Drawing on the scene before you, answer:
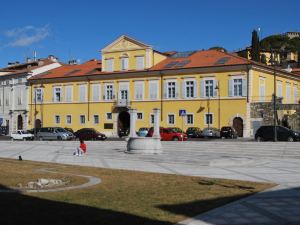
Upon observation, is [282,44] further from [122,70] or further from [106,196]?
[106,196]

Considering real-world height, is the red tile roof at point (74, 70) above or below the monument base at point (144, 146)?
above

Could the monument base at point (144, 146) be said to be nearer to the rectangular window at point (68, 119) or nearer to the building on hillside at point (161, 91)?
the building on hillside at point (161, 91)

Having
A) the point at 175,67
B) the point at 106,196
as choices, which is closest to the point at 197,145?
the point at 106,196

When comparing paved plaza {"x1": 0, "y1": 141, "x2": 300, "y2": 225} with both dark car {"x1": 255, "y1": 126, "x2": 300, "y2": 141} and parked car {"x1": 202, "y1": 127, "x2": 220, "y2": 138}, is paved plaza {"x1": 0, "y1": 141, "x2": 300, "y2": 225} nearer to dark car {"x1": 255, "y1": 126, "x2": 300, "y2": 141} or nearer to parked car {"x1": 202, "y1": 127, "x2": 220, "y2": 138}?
dark car {"x1": 255, "y1": 126, "x2": 300, "y2": 141}

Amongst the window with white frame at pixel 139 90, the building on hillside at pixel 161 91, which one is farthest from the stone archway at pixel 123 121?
the window with white frame at pixel 139 90

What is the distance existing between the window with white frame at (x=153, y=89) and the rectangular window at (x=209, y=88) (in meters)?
6.57

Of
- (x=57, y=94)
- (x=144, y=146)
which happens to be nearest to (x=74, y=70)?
(x=57, y=94)

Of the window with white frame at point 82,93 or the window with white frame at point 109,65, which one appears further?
the window with white frame at point 82,93

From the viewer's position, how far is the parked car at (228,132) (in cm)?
5281

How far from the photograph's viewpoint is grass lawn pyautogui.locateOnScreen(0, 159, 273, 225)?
9406 millimetres

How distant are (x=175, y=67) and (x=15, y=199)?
1974 inches

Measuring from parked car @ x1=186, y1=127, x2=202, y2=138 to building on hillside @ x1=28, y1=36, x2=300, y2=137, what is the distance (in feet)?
7.87

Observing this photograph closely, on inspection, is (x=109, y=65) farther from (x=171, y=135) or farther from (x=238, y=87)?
(x=171, y=135)

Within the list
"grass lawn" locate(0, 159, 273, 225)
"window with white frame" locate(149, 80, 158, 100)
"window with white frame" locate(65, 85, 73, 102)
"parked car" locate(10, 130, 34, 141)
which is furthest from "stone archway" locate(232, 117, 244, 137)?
"grass lawn" locate(0, 159, 273, 225)
